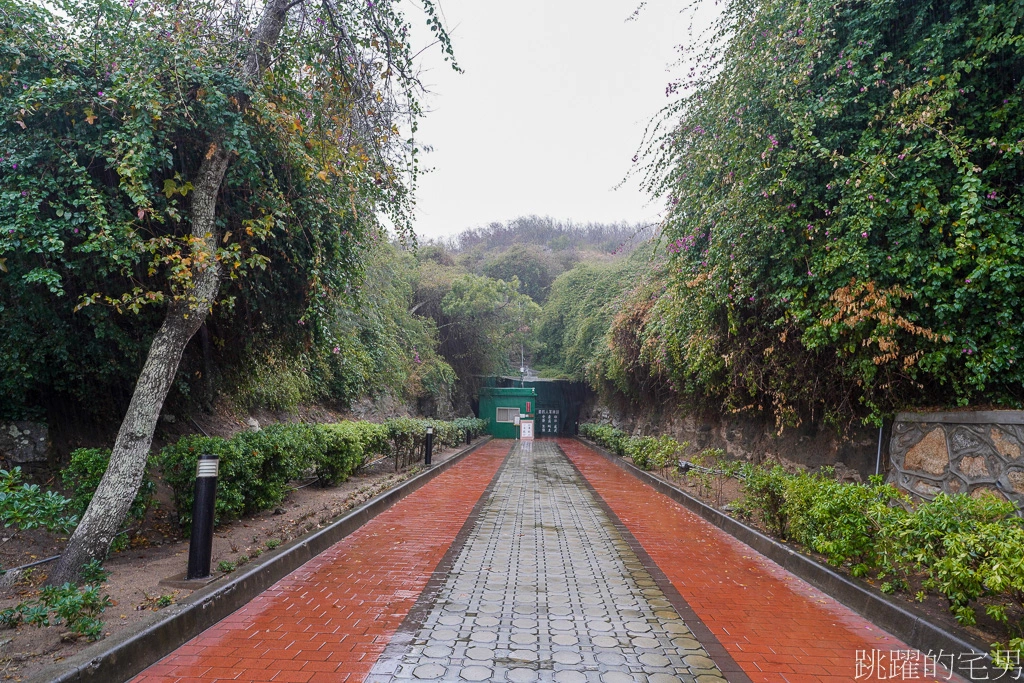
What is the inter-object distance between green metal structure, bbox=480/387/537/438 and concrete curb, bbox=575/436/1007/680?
79.4 feet

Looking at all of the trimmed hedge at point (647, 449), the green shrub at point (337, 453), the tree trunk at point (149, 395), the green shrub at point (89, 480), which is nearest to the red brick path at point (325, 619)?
the tree trunk at point (149, 395)

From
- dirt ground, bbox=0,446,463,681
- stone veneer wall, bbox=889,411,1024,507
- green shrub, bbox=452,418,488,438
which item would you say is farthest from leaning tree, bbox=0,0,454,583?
green shrub, bbox=452,418,488,438

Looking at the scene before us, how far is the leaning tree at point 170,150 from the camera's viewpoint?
4824mm

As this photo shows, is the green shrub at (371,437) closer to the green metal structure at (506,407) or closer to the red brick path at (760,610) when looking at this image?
the red brick path at (760,610)

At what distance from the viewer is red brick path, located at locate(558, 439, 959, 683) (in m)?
3.69

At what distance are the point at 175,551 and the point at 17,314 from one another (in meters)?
2.67

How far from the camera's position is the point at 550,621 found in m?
4.31

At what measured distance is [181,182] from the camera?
5.98m

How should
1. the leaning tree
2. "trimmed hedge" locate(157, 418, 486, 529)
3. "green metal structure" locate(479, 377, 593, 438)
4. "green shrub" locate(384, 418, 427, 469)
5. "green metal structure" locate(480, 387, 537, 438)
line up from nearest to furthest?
the leaning tree < "trimmed hedge" locate(157, 418, 486, 529) < "green shrub" locate(384, 418, 427, 469) < "green metal structure" locate(480, 387, 537, 438) < "green metal structure" locate(479, 377, 593, 438)

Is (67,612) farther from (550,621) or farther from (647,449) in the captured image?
(647,449)

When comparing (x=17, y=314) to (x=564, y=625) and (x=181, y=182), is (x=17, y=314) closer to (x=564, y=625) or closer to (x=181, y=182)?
(x=181, y=182)

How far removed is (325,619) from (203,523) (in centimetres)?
127

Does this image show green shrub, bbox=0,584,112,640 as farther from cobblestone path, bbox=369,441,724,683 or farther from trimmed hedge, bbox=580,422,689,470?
trimmed hedge, bbox=580,422,689,470

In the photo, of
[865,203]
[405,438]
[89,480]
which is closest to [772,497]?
[865,203]
